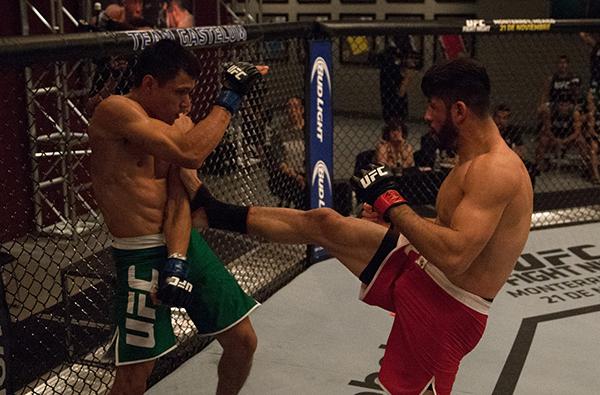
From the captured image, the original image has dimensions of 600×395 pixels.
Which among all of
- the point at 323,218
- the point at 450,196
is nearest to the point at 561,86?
the point at 323,218

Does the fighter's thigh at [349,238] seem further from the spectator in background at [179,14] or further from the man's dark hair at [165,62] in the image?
the spectator in background at [179,14]

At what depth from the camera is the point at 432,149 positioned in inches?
246

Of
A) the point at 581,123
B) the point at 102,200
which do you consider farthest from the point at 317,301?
the point at 581,123

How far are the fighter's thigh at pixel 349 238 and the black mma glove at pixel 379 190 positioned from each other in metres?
0.26

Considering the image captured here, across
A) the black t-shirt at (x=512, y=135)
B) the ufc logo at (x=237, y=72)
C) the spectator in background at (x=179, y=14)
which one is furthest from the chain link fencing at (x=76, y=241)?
the black t-shirt at (x=512, y=135)

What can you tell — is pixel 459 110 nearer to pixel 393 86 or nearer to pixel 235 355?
pixel 235 355

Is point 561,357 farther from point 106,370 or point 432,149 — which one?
point 432,149

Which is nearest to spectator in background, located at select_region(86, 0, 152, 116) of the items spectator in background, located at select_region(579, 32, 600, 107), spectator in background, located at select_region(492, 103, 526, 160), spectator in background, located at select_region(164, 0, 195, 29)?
spectator in background, located at select_region(164, 0, 195, 29)

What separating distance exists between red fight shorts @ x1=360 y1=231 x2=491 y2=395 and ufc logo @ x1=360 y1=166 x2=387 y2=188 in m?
0.31

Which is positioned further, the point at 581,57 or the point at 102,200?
the point at 581,57

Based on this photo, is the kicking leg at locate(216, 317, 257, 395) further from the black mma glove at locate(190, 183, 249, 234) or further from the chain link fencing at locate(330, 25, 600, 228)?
the chain link fencing at locate(330, 25, 600, 228)

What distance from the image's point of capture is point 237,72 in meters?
2.42

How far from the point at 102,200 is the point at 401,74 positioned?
6545mm

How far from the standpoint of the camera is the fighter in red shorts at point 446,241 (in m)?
2.12
